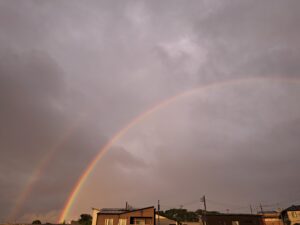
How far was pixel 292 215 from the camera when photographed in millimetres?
87562

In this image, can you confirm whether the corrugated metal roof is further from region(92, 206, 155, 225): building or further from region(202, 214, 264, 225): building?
region(202, 214, 264, 225): building

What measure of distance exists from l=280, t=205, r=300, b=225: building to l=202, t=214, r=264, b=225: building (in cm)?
1759

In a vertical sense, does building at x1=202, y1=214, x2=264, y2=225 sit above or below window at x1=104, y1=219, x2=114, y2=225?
above

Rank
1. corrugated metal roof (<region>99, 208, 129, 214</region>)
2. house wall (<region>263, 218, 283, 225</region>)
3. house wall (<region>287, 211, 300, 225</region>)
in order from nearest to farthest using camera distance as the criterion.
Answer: corrugated metal roof (<region>99, 208, 129, 214</region>) < house wall (<region>287, 211, 300, 225</region>) < house wall (<region>263, 218, 283, 225</region>)

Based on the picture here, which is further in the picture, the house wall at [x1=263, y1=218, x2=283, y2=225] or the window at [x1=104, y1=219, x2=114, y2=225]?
the house wall at [x1=263, y1=218, x2=283, y2=225]

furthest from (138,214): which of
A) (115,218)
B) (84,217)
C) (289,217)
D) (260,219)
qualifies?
(84,217)

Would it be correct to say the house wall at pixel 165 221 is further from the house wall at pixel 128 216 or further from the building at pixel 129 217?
the house wall at pixel 128 216

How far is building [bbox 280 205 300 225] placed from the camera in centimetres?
8644

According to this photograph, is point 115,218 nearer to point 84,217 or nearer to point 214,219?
point 214,219

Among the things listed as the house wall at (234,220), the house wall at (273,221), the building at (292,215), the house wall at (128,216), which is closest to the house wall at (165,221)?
the house wall at (234,220)

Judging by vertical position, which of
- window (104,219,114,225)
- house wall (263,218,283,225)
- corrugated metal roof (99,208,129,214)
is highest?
corrugated metal roof (99,208,129,214)

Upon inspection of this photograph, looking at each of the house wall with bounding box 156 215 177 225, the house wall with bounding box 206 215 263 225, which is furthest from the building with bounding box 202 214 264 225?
the house wall with bounding box 156 215 177 225

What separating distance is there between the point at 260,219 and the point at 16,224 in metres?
75.3

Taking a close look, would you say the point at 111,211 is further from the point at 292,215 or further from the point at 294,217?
the point at 294,217
